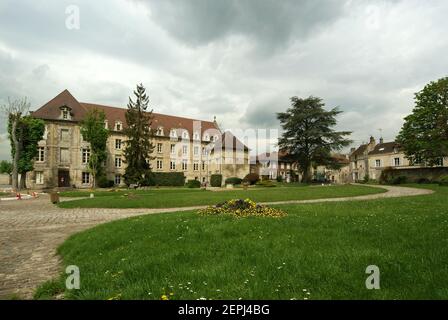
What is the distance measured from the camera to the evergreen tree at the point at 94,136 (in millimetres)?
44375

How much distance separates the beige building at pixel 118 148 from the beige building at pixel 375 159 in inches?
1270

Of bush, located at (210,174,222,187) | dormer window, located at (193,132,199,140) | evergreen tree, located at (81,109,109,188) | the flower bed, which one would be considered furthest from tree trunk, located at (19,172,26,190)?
the flower bed

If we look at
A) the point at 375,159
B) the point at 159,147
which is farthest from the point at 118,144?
the point at 375,159

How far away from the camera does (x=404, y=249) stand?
5324 mm

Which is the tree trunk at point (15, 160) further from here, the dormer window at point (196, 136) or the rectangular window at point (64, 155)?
the dormer window at point (196, 136)

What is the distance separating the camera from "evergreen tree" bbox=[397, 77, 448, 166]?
126ft

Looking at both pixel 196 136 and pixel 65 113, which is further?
pixel 196 136

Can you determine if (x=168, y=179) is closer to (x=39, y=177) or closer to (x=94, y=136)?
(x=94, y=136)

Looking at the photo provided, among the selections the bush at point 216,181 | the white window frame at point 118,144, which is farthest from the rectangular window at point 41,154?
the bush at point 216,181

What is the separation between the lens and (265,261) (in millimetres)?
4867

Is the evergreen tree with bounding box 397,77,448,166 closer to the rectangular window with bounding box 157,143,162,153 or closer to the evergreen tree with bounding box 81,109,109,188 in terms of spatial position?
the rectangular window with bounding box 157,143,162,153

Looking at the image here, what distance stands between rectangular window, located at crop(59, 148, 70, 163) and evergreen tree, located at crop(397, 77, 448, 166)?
52.9m

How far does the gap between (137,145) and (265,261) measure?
149 feet
